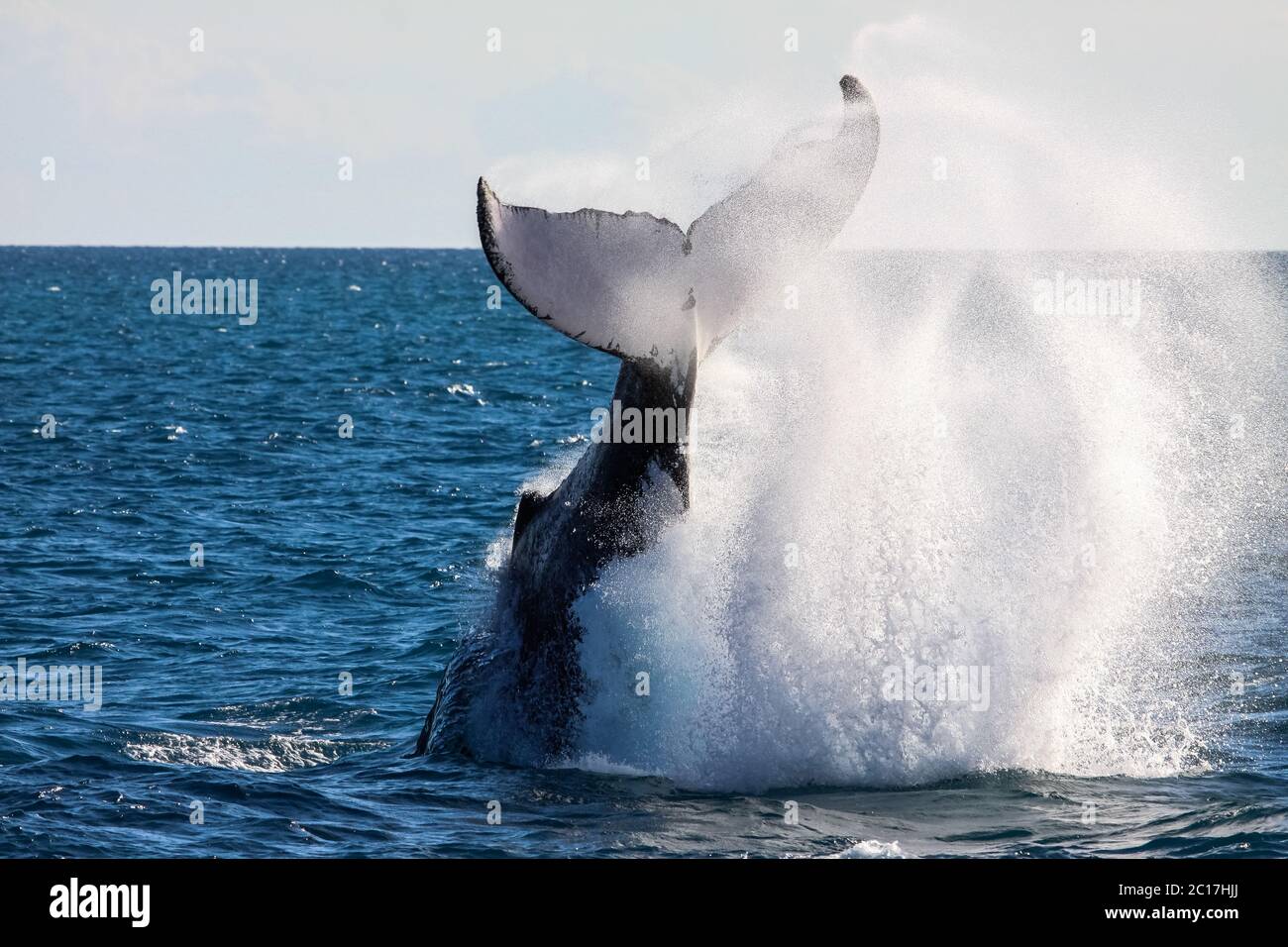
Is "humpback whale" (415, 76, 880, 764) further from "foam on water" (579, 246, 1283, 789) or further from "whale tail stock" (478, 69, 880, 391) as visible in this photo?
"foam on water" (579, 246, 1283, 789)

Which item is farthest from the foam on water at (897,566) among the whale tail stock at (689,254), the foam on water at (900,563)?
the whale tail stock at (689,254)

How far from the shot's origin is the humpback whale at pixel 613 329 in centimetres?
815

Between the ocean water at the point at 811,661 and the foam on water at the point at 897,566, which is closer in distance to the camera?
the ocean water at the point at 811,661

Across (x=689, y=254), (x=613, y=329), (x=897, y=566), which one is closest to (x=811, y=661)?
(x=897, y=566)

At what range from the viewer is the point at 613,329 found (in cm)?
843

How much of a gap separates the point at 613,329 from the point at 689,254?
567mm

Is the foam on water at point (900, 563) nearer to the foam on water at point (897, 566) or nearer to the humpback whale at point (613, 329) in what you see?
the foam on water at point (897, 566)

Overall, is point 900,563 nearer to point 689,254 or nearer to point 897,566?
point 897,566

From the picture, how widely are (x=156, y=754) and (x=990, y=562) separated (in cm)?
579

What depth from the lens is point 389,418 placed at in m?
34.4

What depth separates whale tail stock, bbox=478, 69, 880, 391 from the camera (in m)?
8.13

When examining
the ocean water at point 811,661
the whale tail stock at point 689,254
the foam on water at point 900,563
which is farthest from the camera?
the foam on water at point 900,563

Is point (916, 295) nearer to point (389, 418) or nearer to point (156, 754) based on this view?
point (156, 754)
